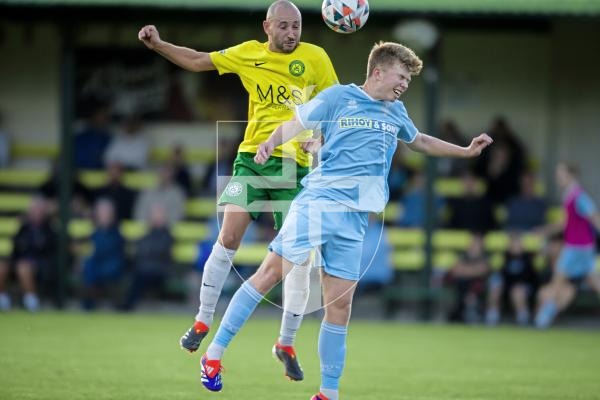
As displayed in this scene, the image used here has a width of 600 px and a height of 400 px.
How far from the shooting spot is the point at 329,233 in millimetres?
7180

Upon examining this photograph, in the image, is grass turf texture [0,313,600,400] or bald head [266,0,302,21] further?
grass turf texture [0,313,600,400]

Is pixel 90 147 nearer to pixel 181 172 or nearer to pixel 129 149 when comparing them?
pixel 129 149

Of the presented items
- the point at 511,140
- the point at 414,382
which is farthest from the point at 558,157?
the point at 414,382

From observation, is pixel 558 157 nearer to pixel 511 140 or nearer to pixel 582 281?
pixel 511 140

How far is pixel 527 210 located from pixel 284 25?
889 centimetres

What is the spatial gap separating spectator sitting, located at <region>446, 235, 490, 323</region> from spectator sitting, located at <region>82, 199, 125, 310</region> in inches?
185

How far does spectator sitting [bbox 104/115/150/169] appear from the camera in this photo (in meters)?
17.5

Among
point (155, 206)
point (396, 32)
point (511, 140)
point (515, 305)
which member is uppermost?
point (396, 32)

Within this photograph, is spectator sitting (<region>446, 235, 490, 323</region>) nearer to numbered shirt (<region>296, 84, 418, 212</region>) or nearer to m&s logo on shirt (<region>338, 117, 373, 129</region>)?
numbered shirt (<region>296, 84, 418, 212</region>)

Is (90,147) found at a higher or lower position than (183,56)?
lower

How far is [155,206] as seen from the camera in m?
16.4

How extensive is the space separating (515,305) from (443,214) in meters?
2.08

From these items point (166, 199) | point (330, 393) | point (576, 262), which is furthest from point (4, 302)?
point (330, 393)

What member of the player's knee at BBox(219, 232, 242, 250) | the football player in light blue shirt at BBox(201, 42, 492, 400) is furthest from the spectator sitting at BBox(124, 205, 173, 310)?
the football player in light blue shirt at BBox(201, 42, 492, 400)
